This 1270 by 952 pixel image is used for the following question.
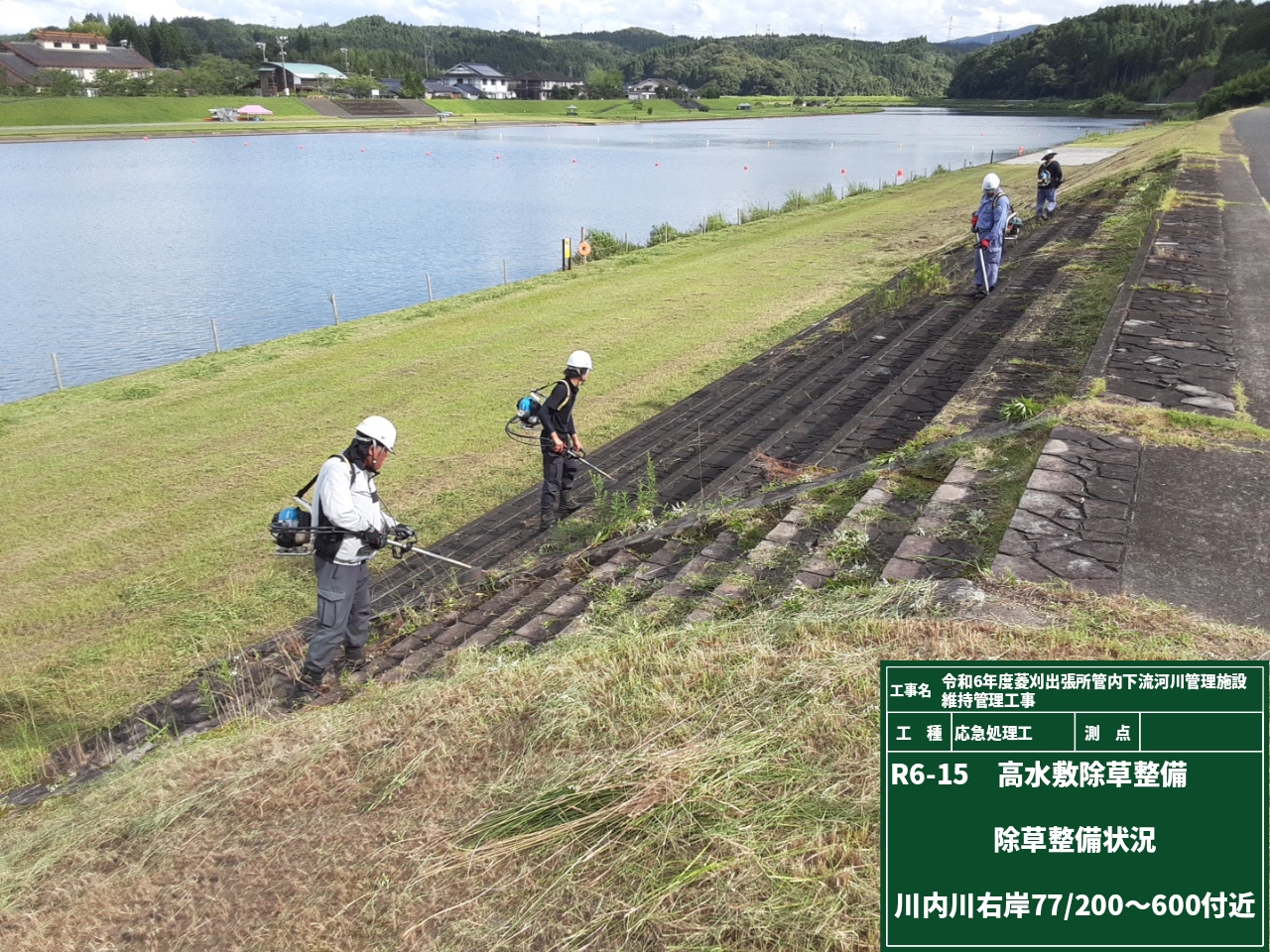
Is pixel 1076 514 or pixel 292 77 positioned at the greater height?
pixel 292 77

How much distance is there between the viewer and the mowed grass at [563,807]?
325 centimetres

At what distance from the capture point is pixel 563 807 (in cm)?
372

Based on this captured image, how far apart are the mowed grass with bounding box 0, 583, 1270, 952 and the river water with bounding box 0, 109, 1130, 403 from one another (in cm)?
1585

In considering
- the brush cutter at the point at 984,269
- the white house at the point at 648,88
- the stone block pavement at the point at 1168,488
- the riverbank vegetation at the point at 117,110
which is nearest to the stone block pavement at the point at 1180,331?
the stone block pavement at the point at 1168,488

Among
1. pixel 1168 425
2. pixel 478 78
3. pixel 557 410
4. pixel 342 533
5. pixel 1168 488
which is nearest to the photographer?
pixel 1168 488

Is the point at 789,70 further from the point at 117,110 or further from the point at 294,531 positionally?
the point at 294,531

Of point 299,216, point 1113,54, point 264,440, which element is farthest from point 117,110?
point 1113,54

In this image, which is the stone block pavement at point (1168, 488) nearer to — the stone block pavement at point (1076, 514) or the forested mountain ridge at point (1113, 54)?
the stone block pavement at point (1076, 514)

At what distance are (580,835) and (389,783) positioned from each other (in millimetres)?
1054

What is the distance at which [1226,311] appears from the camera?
10109 millimetres

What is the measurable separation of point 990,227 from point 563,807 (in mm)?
13345

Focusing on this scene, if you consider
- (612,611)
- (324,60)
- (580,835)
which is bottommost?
(612,611)

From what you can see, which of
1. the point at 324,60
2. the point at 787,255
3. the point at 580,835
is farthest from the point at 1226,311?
the point at 324,60

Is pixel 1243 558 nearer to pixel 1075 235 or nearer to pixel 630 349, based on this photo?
pixel 630 349
